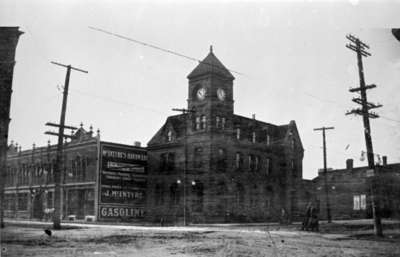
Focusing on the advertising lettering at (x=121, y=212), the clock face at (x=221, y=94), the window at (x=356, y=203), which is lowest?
the advertising lettering at (x=121, y=212)

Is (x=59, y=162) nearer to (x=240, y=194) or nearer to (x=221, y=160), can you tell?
(x=221, y=160)

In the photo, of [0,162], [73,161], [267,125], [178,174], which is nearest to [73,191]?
[73,161]

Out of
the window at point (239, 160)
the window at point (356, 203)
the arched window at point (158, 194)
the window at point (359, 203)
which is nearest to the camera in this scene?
the window at point (239, 160)

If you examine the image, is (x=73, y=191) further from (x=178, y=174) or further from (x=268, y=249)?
(x=268, y=249)

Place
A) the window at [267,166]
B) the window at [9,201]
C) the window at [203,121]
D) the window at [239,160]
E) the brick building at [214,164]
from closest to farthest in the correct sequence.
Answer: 1. the brick building at [214,164]
2. the window at [203,121]
3. the window at [239,160]
4. the window at [9,201]
5. the window at [267,166]

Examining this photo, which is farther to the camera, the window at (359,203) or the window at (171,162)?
the window at (359,203)

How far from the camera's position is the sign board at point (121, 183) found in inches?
1609

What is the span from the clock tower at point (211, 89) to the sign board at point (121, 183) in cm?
774

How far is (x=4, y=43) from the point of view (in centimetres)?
1511

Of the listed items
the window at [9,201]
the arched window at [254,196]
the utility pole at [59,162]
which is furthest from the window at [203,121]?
the window at [9,201]

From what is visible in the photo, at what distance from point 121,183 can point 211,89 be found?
12.4 metres

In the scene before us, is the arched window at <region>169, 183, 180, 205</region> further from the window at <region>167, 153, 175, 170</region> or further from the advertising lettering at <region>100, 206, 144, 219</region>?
the advertising lettering at <region>100, 206, 144, 219</region>

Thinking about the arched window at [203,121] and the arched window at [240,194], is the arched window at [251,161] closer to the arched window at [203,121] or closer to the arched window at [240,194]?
the arched window at [240,194]

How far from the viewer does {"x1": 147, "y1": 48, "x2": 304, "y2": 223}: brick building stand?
132 ft
